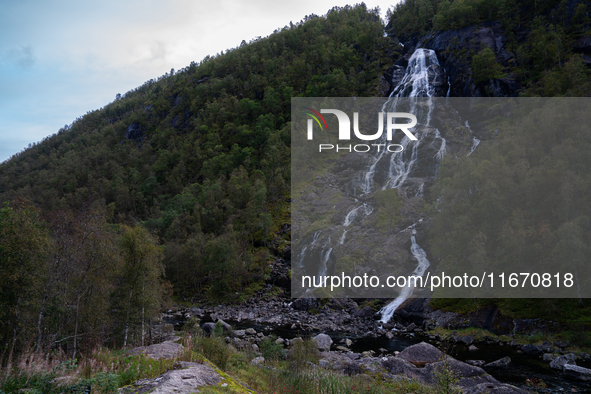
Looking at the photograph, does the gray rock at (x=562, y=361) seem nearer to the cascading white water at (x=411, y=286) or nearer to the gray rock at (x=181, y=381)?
the cascading white water at (x=411, y=286)

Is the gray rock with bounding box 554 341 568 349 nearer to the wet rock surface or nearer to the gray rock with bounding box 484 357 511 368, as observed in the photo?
the gray rock with bounding box 484 357 511 368

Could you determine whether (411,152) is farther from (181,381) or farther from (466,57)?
(181,381)

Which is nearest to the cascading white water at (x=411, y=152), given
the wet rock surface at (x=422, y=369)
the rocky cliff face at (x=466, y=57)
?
the rocky cliff face at (x=466, y=57)

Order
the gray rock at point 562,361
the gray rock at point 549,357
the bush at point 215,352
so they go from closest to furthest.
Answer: the bush at point 215,352, the gray rock at point 562,361, the gray rock at point 549,357

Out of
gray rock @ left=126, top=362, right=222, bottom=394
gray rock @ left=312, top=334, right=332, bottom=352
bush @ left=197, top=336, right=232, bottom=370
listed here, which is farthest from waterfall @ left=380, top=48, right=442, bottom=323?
gray rock @ left=126, top=362, right=222, bottom=394

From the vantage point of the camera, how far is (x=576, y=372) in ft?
71.2

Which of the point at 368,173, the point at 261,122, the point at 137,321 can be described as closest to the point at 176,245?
the point at 137,321

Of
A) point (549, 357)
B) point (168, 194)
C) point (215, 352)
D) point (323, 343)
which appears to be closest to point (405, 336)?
point (323, 343)

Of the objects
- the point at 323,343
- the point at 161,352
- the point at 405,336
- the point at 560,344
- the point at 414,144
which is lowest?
the point at 405,336

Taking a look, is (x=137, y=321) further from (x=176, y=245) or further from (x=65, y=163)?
(x=65, y=163)

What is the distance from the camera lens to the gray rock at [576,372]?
2134 centimetres

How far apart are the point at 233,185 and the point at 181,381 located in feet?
278

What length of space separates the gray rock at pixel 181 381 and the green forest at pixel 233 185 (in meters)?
4.12

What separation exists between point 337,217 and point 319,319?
28.1 meters
